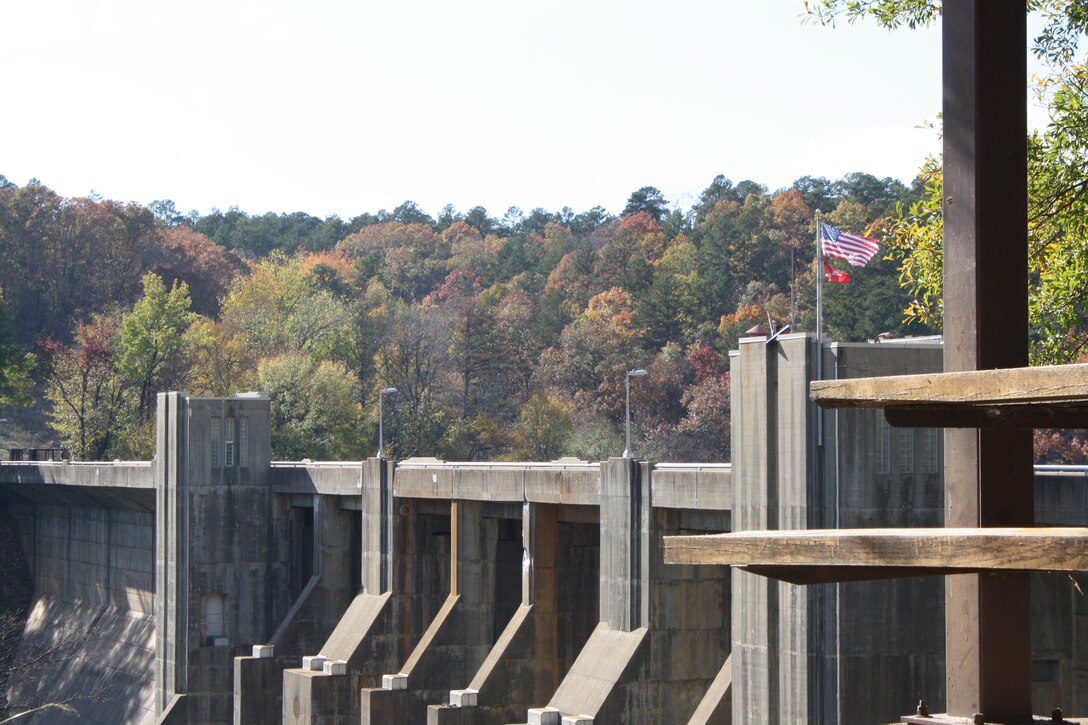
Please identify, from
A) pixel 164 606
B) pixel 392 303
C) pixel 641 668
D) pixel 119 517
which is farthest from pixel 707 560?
pixel 392 303

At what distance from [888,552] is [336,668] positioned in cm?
3087

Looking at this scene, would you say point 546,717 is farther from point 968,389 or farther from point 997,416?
point 968,389

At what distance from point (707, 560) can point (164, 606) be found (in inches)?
1484

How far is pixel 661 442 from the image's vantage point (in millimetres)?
74375

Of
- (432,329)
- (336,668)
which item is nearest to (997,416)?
(336,668)

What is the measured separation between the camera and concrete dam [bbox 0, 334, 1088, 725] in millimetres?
20438

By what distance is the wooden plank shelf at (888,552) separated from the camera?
411 cm

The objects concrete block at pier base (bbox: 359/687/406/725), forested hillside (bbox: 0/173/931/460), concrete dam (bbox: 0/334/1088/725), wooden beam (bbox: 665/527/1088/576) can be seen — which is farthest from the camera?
forested hillside (bbox: 0/173/931/460)

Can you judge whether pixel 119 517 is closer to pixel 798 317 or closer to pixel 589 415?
pixel 589 415

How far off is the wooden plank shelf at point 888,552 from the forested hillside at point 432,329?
204ft

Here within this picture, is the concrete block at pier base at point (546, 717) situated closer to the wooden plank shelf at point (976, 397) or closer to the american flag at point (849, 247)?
the american flag at point (849, 247)

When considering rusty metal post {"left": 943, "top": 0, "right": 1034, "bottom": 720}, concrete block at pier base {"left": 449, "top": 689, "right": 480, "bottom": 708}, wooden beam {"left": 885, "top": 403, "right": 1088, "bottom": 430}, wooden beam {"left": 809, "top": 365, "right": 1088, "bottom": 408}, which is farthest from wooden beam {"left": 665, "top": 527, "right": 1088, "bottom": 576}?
concrete block at pier base {"left": 449, "top": 689, "right": 480, "bottom": 708}

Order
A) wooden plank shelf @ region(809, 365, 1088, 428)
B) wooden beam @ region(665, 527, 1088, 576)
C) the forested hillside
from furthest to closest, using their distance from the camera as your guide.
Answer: the forested hillside → wooden plank shelf @ region(809, 365, 1088, 428) → wooden beam @ region(665, 527, 1088, 576)

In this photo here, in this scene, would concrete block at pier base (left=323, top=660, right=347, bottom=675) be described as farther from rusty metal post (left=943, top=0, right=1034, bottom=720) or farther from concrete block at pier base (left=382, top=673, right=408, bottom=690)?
rusty metal post (left=943, top=0, right=1034, bottom=720)
